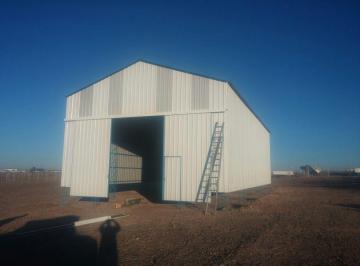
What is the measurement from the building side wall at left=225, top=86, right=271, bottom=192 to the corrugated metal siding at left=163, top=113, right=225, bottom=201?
1.13 m

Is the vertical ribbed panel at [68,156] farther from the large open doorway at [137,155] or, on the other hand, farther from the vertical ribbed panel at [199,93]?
the vertical ribbed panel at [199,93]

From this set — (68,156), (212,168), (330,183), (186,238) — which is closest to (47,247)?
(186,238)

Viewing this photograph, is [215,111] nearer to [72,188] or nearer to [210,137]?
[210,137]

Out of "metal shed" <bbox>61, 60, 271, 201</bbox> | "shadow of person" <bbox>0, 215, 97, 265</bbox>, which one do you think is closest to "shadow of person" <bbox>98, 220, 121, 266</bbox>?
"shadow of person" <bbox>0, 215, 97, 265</bbox>

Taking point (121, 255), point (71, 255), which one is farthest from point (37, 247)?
point (121, 255)

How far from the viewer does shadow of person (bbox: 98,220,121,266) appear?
7829mm

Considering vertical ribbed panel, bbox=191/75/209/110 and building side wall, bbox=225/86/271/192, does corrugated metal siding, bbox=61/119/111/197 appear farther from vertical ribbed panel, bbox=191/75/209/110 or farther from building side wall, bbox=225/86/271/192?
building side wall, bbox=225/86/271/192

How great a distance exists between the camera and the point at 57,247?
919 cm

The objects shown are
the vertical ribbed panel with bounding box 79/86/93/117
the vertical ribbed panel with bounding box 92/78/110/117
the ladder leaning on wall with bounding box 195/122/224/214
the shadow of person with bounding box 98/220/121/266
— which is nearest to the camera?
the shadow of person with bounding box 98/220/121/266

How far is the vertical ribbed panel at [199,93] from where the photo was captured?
17.7m

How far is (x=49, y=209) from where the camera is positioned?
17516mm

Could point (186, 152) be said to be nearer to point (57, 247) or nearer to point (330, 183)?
point (57, 247)

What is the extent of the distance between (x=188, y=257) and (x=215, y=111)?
10.4 metres

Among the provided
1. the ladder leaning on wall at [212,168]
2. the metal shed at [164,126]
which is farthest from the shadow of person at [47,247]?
the ladder leaning on wall at [212,168]
